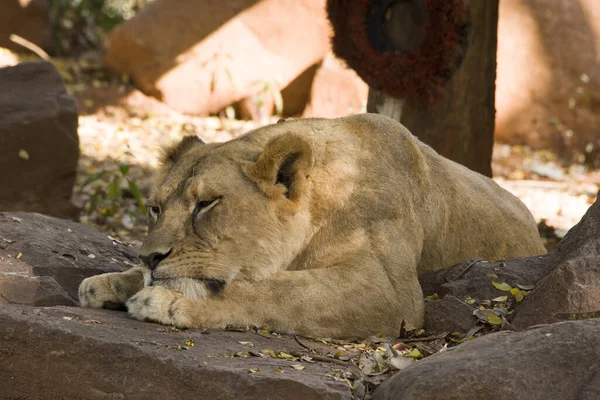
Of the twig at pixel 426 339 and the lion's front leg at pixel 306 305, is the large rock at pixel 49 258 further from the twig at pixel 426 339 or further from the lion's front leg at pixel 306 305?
the twig at pixel 426 339

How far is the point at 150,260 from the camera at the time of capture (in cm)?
441

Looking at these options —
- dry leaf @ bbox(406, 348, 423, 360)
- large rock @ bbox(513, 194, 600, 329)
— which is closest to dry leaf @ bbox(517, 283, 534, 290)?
large rock @ bbox(513, 194, 600, 329)

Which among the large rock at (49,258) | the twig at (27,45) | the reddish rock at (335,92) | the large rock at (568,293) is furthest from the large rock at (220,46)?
the large rock at (568,293)

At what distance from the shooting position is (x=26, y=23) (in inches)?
576

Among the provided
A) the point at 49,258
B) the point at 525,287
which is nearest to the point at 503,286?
the point at 525,287

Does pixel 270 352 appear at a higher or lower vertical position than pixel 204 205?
lower

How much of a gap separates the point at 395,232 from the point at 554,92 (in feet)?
28.1

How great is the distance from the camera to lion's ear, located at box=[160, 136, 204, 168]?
207 inches

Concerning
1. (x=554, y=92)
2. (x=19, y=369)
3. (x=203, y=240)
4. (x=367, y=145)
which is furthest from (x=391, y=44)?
(x=554, y=92)

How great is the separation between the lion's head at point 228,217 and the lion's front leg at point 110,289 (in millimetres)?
279

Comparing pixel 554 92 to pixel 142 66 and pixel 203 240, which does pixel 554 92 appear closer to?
pixel 142 66

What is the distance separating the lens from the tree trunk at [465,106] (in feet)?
25.9

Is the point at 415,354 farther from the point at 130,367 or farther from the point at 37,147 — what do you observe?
the point at 37,147

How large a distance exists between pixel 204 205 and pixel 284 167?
453 mm
